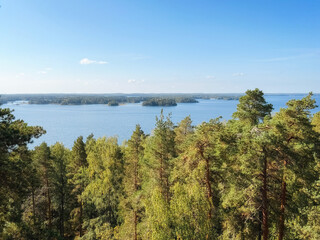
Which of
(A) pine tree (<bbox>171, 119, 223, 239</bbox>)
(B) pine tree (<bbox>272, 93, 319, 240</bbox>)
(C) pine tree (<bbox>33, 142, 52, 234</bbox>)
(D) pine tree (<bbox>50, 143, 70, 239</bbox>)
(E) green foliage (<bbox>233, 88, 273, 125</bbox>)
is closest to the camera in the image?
(B) pine tree (<bbox>272, 93, 319, 240</bbox>)

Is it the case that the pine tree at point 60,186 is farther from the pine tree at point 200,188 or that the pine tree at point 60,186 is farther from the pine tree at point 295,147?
the pine tree at point 295,147

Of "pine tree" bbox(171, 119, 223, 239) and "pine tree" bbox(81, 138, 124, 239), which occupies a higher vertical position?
"pine tree" bbox(171, 119, 223, 239)

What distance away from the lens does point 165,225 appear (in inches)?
398

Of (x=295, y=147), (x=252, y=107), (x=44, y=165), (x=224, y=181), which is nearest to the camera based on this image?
(x=295, y=147)

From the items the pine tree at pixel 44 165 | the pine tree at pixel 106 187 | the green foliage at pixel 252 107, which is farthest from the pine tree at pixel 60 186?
the green foliage at pixel 252 107

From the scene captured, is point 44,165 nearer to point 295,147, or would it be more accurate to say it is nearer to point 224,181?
point 224,181

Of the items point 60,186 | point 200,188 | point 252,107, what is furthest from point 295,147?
point 60,186

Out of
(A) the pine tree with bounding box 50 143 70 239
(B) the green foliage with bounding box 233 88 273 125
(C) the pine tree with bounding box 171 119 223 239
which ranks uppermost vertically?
(B) the green foliage with bounding box 233 88 273 125

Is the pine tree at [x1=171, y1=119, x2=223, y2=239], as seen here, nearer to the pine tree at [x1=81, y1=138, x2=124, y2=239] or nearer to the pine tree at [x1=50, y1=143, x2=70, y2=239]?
the pine tree at [x1=81, y1=138, x2=124, y2=239]

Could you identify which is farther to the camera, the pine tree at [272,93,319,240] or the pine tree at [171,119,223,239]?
the pine tree at [171,119,223,239]

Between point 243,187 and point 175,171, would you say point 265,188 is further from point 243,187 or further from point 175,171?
point 175,171

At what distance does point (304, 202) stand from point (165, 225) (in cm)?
752

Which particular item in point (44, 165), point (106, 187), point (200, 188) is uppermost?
point (200, 188)

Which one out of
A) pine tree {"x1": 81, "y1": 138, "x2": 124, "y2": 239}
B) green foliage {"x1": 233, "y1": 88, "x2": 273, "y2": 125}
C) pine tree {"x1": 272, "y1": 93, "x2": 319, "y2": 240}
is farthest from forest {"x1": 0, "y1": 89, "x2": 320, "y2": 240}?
pine tree {"x1": 81, "y1": 138, "x2": 124, "y2": 239}
